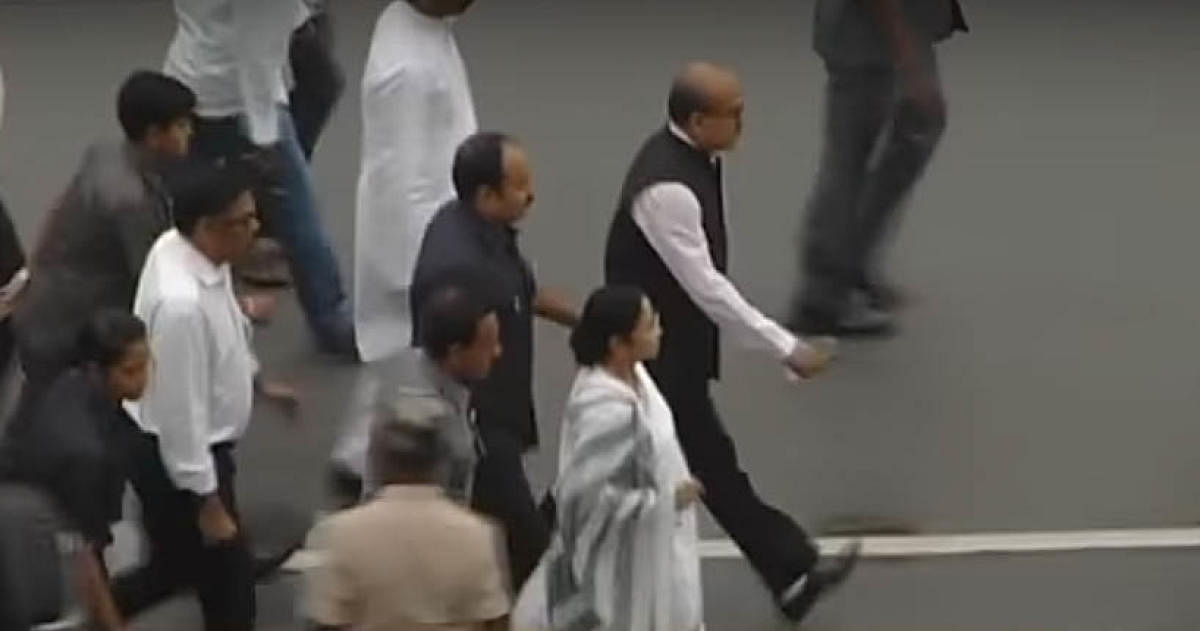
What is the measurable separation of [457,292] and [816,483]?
8.04ft

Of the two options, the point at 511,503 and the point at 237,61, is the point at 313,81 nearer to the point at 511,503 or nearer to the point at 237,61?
the point at 237,61

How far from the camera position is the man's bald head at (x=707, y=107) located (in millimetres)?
9836

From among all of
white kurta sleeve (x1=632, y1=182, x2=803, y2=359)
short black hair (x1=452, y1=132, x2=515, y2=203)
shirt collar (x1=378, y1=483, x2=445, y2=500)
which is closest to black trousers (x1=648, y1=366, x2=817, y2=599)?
white kurta sleeve (x1=632, y1=182, x2=803, y2=359)

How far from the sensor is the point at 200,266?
30.3ft

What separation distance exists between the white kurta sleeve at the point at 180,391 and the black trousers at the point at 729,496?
4.30 feet

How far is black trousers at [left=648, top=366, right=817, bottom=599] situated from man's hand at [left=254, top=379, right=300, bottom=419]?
44.0 inches

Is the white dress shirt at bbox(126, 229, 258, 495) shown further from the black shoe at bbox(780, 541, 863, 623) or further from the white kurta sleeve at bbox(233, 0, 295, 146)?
the white kurta sleeve at bbox(233, 0, 295, 146)

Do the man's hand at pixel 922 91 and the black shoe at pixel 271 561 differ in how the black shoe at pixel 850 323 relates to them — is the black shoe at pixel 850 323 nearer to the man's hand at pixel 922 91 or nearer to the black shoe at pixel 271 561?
the man's hand at pixel 922 91

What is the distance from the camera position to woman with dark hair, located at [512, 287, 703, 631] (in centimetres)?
878

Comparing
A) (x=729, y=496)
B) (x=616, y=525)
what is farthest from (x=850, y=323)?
(x=616, y=525)

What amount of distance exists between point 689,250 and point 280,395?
1.30 meters

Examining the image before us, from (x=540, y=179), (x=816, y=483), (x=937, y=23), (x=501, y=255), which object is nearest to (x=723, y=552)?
(x=816, y=483)

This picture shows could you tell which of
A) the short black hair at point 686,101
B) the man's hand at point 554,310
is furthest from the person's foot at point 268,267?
the short black hair at point 686,101

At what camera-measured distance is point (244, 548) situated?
9375 mm
